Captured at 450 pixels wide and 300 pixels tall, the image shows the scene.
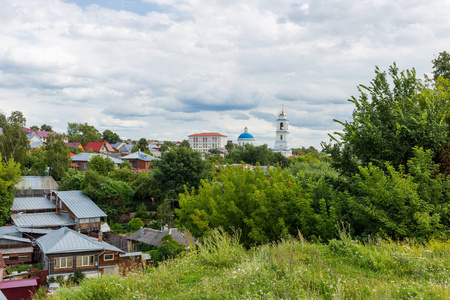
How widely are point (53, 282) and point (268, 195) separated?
38.5 feet

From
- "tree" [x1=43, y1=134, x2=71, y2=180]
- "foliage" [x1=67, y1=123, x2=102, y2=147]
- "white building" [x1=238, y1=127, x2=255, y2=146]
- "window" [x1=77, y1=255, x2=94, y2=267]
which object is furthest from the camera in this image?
"white building" [x1=238, y1=127, x2=255, y2=146]

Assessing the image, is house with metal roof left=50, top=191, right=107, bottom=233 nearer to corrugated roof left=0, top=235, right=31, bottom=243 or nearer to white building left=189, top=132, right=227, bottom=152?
corrugated roof left=0, top=235, right=31, bottom=243

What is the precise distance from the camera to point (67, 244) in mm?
17734

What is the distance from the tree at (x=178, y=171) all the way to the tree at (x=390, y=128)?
2107 centimetres

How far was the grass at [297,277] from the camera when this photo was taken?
425 cm

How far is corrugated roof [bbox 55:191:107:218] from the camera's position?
25.2 metres

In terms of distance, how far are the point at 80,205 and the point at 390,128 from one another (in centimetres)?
2358

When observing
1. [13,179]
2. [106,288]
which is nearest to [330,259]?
[106,288]

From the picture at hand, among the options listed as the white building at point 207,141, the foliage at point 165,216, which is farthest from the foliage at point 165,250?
the white building at point 207,141

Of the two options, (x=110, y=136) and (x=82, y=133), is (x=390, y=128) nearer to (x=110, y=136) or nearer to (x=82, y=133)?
(x=82, y=133)

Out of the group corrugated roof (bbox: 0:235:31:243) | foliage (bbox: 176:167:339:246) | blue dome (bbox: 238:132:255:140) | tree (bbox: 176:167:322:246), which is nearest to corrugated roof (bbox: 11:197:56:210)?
corrugated roof (bbox: 0:235:31:243)

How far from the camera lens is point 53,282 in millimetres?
15898

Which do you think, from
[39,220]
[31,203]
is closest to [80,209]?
[39,220]

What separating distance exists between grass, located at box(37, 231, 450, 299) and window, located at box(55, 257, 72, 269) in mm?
13659
